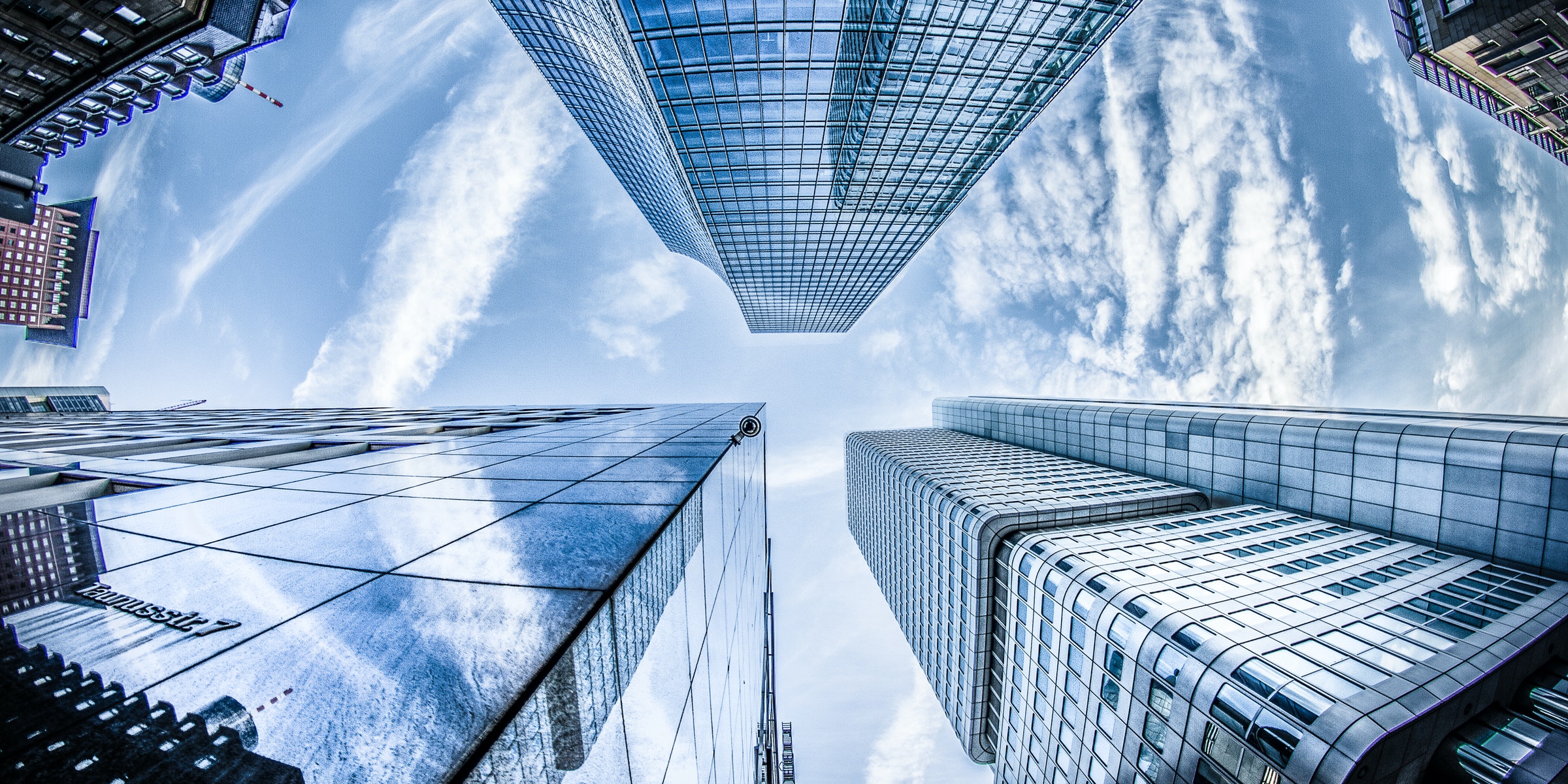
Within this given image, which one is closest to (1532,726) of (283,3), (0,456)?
(0,456)

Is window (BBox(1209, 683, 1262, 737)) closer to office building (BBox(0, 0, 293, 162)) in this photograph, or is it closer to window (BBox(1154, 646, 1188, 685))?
window (BBox(1154, 646, 1188, 685))

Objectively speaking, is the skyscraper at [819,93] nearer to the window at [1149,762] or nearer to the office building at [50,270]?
the window at [1149,762]

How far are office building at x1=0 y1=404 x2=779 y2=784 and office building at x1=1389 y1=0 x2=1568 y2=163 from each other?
71133 mm

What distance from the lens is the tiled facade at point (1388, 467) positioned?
2192cm

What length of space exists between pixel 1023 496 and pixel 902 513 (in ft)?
61.8

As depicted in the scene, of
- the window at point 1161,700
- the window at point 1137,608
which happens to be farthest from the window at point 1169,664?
the window at point 1137,608

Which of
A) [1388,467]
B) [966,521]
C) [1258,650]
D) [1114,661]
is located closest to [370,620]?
[1258,650]

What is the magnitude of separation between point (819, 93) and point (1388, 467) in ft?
125

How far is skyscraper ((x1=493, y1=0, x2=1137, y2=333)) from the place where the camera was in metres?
27.6

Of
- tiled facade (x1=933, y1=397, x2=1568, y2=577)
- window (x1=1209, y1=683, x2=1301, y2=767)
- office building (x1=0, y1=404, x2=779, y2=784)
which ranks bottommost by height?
window (x1=1209, y1=683, x2=1301, y2=767)

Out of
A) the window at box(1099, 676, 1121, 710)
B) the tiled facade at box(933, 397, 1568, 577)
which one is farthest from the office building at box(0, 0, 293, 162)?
the tiled facade at box(933, 397, 1568, 577)

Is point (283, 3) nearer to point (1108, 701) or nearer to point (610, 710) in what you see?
point (610, 710)

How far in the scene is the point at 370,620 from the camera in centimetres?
338

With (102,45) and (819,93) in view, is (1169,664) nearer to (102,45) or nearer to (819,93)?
(819,93)
